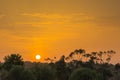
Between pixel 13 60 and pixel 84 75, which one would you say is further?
pixel 13 60

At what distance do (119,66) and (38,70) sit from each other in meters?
65.3

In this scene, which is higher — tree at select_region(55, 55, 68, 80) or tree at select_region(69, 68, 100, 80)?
tree at select_region(55, 55, 68, 80)

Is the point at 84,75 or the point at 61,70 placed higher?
the point at 61,70

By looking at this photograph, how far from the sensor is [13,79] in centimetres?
8556

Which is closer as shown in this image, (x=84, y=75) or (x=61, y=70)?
(x=84, y=75)

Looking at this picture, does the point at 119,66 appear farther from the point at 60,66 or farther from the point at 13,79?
the point at 13,79

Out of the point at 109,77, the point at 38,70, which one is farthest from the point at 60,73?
the point at 38,70

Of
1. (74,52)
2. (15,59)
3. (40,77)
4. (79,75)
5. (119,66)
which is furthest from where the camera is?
(119,66)

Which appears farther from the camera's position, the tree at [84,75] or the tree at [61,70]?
the tree at [61,70]

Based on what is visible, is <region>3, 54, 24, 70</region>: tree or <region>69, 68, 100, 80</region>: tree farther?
<region>3, 54, 24, 70</region>: tree

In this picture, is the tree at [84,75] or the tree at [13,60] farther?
the tree at [13,60]

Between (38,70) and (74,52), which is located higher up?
(74,52)

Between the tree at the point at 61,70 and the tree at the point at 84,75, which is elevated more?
the tree at the point at 61,70

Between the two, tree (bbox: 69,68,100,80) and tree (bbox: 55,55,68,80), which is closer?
tree (bbox: 69,68,100,80)
